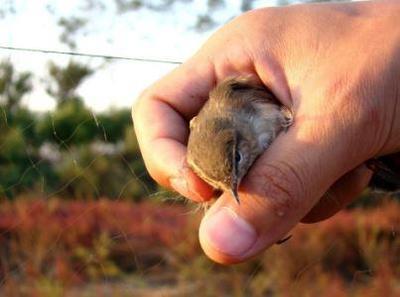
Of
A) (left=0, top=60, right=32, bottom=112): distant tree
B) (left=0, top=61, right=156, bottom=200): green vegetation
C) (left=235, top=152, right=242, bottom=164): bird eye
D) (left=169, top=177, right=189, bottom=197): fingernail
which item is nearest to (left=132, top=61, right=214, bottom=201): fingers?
(left=169, top=177, right=189, bottom=197): fingernail

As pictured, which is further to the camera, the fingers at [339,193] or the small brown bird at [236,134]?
the fingers at [339,193]

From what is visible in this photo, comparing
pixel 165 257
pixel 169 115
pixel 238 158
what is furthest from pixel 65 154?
pixel 238 158

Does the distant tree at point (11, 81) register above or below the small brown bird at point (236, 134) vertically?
below

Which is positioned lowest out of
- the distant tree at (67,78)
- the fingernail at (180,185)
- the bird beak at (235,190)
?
the distant tree at (67,78)

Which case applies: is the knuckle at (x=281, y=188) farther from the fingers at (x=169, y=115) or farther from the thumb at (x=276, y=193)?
the fingers at (x=169, y=115)

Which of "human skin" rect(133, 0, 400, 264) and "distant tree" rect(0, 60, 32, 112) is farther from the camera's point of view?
"distant tree" rect(0, 60, 32, 112)

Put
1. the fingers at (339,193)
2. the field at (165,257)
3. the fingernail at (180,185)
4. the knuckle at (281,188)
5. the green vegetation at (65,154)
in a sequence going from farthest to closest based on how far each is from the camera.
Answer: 1. the green vegetation at (65,154)
2. the field at (165,257)
3. the fingers at (339,193)
4. the fingernail at (180,185)
5. the knuckle at (281,188)

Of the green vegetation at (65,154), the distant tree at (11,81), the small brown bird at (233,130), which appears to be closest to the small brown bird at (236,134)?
the small brown bird at (233,130)

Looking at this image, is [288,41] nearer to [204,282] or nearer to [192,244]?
[204,282]

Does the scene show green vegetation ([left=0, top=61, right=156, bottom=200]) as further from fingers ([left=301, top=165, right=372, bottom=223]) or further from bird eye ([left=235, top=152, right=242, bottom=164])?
bird eye ([left=235, top=152, right=242, bottom=164])

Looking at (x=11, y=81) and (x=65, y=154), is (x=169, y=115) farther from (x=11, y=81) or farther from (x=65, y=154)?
(x=65, y=154)
